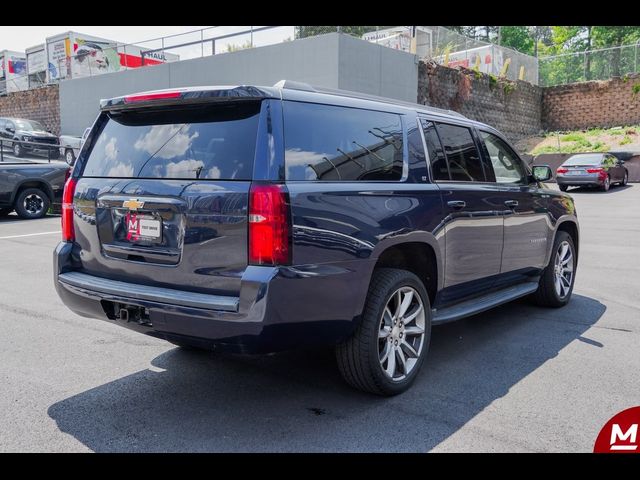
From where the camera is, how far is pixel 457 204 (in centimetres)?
461

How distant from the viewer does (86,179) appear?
4141 mm

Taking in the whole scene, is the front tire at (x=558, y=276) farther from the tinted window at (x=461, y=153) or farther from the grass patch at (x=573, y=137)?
the grass patch at (x=573, y=137)

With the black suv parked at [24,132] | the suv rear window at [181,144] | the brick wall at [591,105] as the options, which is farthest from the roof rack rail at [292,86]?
the brick wall at [591,105]

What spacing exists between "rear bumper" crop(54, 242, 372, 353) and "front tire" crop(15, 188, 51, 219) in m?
11.6

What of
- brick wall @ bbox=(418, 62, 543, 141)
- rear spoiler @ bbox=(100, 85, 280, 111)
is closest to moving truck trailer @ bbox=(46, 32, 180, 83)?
brick wall @ bbox=(418, 62, 543, 141)

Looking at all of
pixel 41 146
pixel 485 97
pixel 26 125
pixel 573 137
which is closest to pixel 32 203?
pixel 41 146

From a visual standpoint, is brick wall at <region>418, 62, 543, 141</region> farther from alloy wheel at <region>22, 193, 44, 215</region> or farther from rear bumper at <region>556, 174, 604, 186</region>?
alloy wheel at <region>22, 193, 44, 215</region>

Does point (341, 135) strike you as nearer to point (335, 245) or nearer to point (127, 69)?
point (335, 245)

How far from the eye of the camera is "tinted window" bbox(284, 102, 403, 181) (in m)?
3.54

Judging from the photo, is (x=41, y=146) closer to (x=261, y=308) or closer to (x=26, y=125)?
(x=26, y=125)

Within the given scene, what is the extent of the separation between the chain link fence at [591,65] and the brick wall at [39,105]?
2760 centimetres

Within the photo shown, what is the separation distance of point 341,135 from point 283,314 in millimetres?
1231

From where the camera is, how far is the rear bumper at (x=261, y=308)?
326 centimetres
